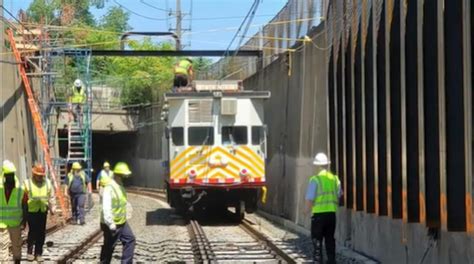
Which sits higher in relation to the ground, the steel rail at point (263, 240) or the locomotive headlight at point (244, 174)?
the locomotive headlight at point (244, 174)

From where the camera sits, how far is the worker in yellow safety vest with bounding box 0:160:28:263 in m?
12.2

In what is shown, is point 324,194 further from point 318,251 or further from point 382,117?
point 382,117

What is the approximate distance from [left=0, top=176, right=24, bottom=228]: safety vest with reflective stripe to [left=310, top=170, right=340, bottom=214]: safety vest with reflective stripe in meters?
4.67

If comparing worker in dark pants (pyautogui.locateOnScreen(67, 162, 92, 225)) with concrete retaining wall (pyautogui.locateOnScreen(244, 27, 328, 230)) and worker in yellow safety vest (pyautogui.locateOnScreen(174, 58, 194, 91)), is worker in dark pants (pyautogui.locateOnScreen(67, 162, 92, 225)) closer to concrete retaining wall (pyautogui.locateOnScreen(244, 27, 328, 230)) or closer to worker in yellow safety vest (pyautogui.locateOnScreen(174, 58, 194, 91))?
worker in yellow safety vest (pyautogui.locateOnScreen(174, 58, 194, 91))

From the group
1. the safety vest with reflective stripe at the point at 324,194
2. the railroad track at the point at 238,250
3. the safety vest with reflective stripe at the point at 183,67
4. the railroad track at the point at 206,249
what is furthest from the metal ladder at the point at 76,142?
the safety vest with reflective stripe at the point at 324,194

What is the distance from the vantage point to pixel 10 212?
12.2 m

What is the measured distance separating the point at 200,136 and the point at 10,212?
10663mm

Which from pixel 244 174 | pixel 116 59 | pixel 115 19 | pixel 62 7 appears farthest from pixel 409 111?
pixel 115 19

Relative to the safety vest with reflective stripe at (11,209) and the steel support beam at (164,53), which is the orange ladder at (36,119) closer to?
the steel support beam at (164,53)

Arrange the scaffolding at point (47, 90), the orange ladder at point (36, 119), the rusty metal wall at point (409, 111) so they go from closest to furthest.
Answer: the rusty metal wall at point (409, 111)
the orange ladder at point (36, 119)
the scaffolding at point (47, 90)

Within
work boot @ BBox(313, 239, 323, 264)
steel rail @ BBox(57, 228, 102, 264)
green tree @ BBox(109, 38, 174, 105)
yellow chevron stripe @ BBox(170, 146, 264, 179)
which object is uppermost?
green tree @ BBox(109, 38, 174, 105)

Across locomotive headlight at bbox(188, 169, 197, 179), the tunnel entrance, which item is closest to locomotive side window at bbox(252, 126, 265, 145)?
locomotive headlight at bbox(188, 169, 197, 179)

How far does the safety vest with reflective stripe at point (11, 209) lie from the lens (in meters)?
12.2

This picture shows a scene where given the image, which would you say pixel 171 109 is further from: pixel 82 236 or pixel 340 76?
pixel 340 76
